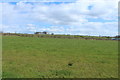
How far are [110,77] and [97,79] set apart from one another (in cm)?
76

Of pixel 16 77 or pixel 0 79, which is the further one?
pixel 16 77

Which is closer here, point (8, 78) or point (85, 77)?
point (8, 78)

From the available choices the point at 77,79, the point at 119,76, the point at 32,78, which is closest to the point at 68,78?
the point at 77,79

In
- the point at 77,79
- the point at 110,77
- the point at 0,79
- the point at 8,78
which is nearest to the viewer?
the point at 0,79

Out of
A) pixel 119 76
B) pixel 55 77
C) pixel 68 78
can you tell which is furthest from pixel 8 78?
pixel 119 76

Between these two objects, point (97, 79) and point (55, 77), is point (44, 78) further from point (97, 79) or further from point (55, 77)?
point (97, 79)

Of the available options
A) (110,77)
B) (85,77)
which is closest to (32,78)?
(85,77)

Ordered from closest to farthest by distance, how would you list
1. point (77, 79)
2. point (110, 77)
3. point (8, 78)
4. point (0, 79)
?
point (0, 79), point (8, 78), point (77, 79), point (110, 77)

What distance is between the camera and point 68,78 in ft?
21.9

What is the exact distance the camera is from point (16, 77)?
6355mm

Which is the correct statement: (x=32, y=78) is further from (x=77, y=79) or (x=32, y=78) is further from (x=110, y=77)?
(x=110, y=77)

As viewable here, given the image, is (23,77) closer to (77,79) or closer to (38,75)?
(38,75)

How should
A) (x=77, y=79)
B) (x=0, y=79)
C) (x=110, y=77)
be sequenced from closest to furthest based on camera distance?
(x=0, y=79) < (x=77, y=79) < (x=110, y=77)

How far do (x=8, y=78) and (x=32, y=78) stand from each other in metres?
0.85
